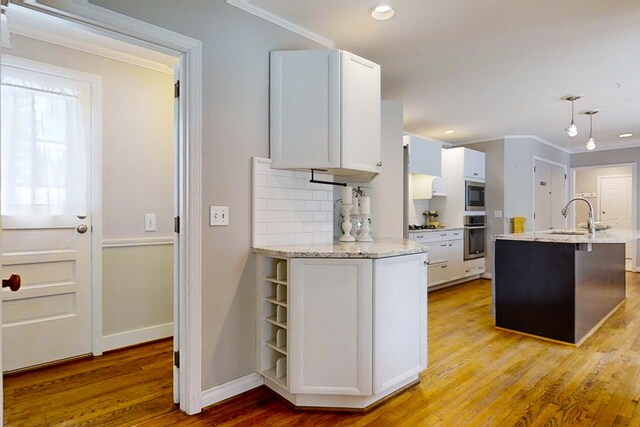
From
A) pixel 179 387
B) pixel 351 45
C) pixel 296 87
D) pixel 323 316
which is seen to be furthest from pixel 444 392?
pixel 351 45

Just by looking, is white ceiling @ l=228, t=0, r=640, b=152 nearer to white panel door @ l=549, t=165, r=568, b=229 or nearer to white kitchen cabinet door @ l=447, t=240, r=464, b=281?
white kitchen cabinet door @ l=447, t=240, r=464, b=281

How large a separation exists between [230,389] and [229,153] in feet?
→ 4.62

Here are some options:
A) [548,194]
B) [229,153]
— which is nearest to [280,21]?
[229,153]

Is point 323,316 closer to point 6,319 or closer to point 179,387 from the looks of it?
point 179,387

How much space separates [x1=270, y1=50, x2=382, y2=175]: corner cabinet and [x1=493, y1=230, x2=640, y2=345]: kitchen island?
1.98 meters

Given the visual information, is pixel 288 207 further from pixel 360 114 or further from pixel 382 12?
pixel 382 12

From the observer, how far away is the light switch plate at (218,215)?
2.14m

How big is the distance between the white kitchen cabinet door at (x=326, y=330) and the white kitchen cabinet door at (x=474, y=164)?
4303 mm

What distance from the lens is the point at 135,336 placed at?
3066 mm

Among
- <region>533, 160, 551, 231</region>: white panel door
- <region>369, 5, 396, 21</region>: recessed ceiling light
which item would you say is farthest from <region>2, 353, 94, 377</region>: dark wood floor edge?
<region>533, 160, 551, 231</region>: white panel door

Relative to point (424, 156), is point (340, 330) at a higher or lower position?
lower

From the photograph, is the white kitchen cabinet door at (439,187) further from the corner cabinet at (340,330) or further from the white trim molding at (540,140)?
the corner cabinet at (340,330)

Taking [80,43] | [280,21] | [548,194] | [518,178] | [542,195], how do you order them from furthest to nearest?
[548,194] → [542,195] → [518,178] → [80,43] → [280,21]

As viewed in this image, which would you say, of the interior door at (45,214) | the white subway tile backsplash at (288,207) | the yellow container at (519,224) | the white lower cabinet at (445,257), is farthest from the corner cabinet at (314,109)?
the yellow container at (519,224)
